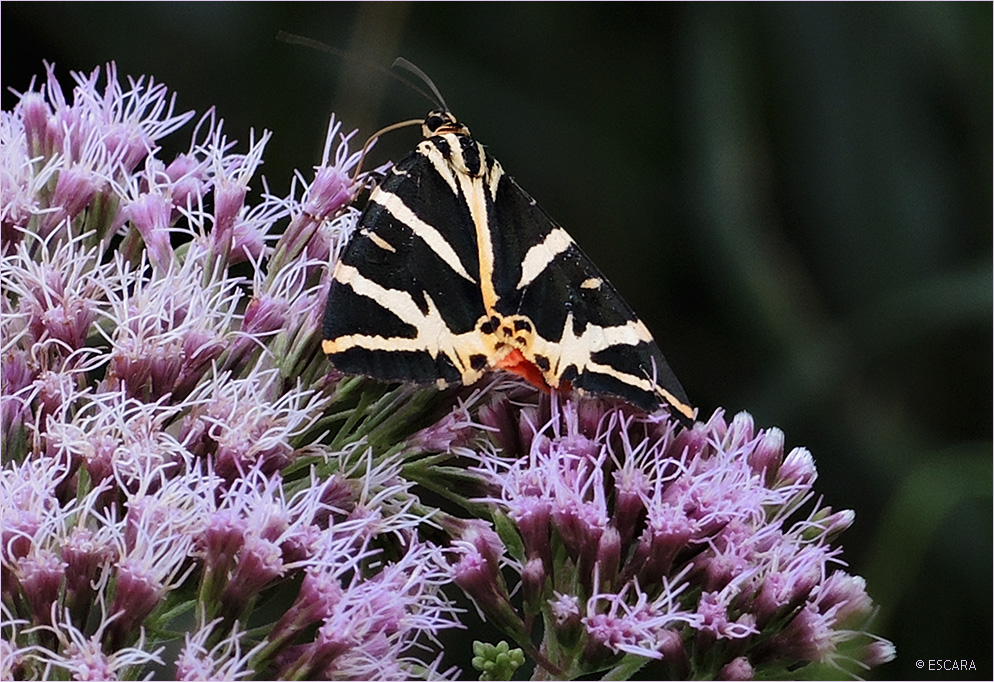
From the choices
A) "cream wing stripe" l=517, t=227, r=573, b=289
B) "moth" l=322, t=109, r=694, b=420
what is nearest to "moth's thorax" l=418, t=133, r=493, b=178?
"moth" l=322, t=109, r=694, b=420

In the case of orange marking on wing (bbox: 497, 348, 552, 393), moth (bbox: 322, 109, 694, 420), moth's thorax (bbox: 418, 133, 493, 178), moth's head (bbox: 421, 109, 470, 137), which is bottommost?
orange marking on wing (bbox: 497, 348, 552, 393)

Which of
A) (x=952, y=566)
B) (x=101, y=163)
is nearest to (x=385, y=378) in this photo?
(x=101, y=163)

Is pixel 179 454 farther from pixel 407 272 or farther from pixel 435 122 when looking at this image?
pixel 435 122

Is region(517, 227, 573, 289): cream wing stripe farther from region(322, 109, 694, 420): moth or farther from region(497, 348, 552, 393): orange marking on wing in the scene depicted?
region(497, 348, 552, 393): orange marking on wing

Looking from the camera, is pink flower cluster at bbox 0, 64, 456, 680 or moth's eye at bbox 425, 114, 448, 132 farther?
moth's eye at bbox 425, 114, 448, 132

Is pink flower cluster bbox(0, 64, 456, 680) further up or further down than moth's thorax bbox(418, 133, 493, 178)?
further down

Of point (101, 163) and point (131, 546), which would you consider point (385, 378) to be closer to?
point (131, 546)

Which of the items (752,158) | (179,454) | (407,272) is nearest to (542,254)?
(407,272)
